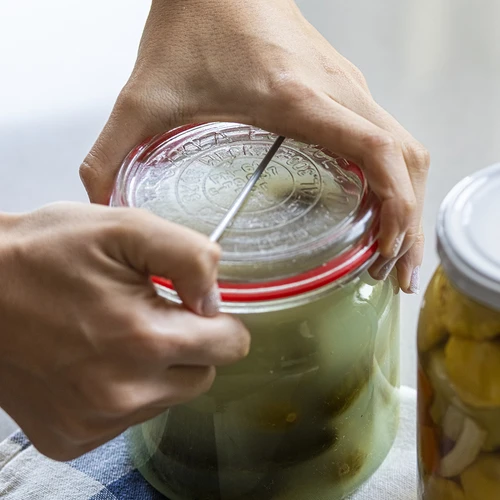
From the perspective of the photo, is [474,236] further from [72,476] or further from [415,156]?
[72,476]

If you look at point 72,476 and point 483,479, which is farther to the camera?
point 72,476

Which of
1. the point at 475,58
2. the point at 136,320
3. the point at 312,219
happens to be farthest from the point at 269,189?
the point at 475,58

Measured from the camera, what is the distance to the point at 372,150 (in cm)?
A: 49

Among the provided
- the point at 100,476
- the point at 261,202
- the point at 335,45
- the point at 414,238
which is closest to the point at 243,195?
the point at 261,202

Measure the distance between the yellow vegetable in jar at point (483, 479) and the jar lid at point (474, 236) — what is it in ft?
0.33

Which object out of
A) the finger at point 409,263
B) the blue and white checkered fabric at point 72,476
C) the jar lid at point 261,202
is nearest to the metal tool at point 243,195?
the jar lid at point 261,202

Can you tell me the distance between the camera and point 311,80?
54 cm

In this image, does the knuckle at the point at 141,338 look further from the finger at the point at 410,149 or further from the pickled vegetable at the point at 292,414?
the finger at the point at 410,149

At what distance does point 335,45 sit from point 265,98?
0.48 meters

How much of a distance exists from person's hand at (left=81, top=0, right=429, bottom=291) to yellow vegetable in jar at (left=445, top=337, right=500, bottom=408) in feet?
0.31

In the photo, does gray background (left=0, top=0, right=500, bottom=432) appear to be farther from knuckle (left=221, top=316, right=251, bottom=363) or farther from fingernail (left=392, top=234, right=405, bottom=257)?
knuckle (left=221, top=316, right=251, bottom=363)

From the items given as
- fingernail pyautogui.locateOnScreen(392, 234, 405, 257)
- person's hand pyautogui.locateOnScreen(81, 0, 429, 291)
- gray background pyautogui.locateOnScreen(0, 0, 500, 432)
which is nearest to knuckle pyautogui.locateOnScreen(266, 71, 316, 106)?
person's hand pyautogui.locateOnScreen(81, 0, 429, 291)

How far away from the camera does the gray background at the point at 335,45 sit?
890 mm

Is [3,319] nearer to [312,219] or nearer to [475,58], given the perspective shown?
[312,219]
